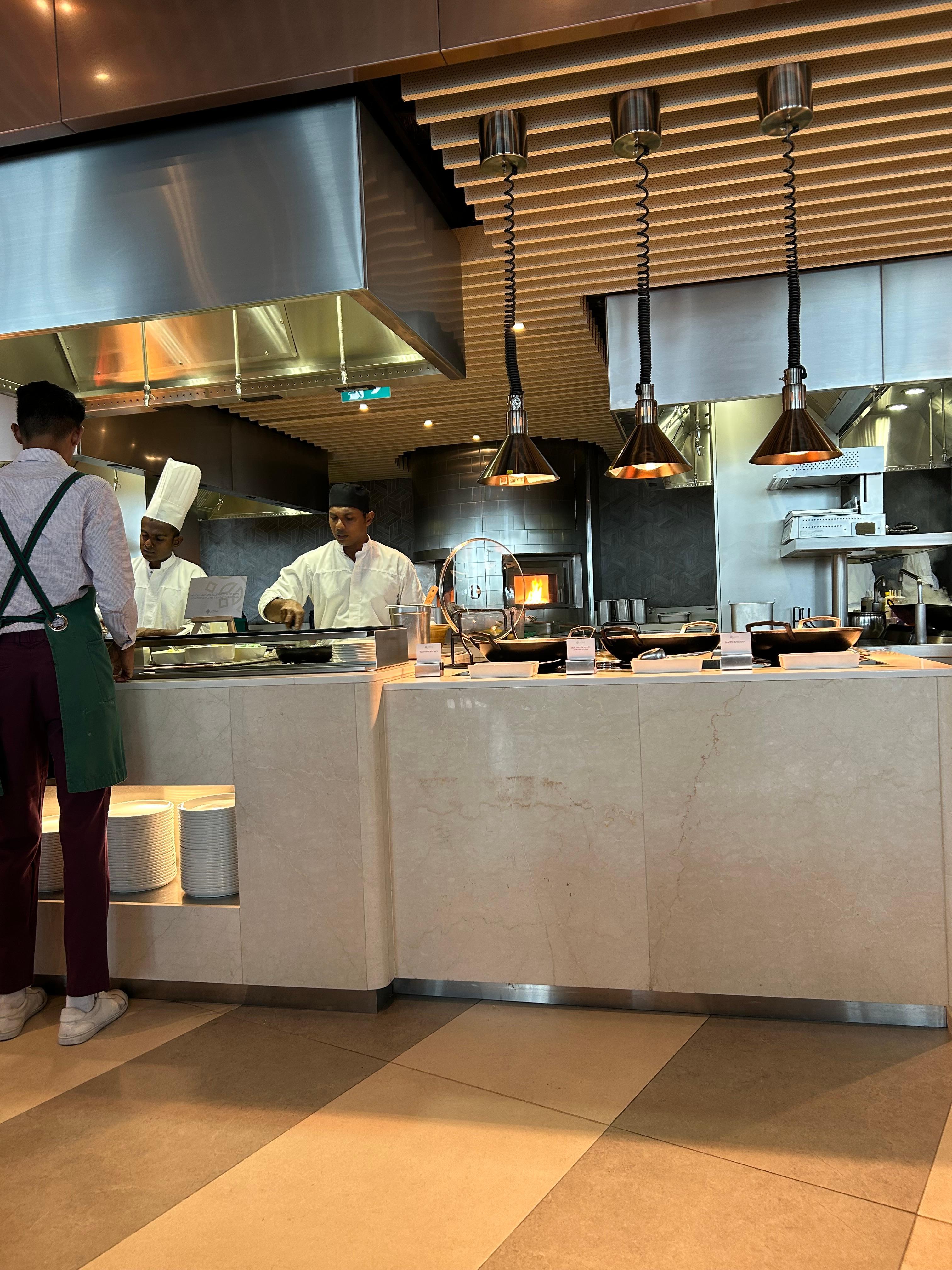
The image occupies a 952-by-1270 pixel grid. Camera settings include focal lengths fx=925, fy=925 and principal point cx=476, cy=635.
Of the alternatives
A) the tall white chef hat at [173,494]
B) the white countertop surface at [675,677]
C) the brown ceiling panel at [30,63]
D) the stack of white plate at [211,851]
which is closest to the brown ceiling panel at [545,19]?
the brown ceiling panel at [30,63]

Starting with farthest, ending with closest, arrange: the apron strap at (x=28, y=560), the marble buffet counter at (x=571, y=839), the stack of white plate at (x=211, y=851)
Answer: the stack of white plate at (x=211, y=851) < the apron strap at (x=28, y=560) < the marble buffet counter at (x=571, y=839)

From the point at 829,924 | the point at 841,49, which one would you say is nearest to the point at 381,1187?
the point at 829,924

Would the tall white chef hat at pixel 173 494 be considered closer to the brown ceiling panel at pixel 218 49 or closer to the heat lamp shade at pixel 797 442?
the brown ceiling panel at pixel 218 49

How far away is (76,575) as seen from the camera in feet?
8.16

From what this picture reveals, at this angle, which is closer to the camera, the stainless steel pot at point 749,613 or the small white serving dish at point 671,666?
the small white serving dish at point 671,666

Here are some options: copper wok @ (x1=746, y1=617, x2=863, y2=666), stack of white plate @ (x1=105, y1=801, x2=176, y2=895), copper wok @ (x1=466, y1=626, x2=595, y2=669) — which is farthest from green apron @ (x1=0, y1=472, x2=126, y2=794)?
copper wok @ (x1=746, y1=617, x2=863, y2=666)

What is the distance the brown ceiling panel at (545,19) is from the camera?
7.93ft

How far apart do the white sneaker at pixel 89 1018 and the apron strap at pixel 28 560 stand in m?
1.07

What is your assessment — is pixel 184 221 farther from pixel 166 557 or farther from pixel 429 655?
pixel 166 557

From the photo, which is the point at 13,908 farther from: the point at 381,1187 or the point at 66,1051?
the point at 381,1187

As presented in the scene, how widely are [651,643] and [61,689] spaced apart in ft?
5.41

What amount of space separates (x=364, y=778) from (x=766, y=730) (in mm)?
1097

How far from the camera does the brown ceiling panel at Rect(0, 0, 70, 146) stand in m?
2.85

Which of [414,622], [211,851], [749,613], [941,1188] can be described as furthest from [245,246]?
[749,613]
